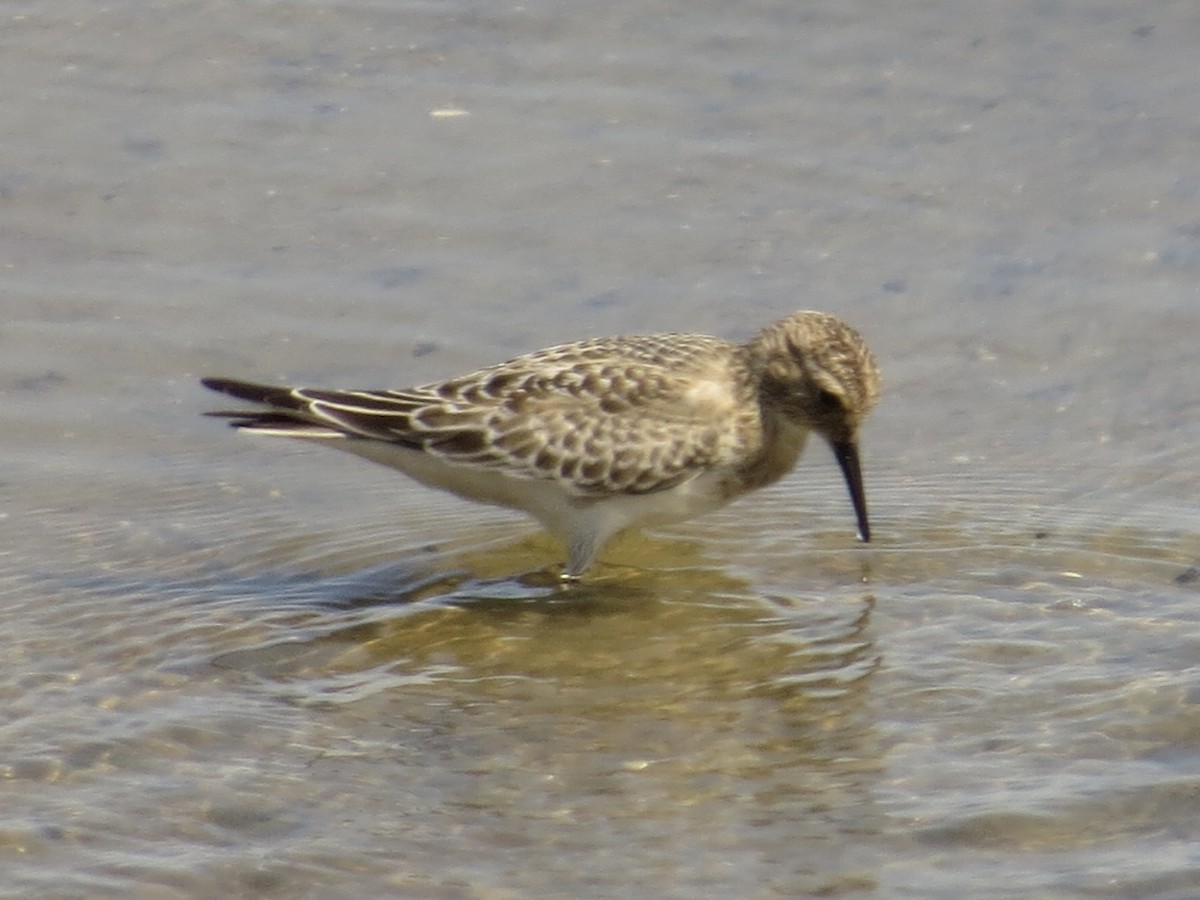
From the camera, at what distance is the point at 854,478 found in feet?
27.1

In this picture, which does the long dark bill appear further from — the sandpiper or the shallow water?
the shallow water

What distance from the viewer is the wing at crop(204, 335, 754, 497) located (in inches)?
327

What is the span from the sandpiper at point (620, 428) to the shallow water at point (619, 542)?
26cm

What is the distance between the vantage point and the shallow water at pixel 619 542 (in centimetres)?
612

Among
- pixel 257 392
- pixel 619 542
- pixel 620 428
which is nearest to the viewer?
pixel 257 392

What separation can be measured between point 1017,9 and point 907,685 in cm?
630

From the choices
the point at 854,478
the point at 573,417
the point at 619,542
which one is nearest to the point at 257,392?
the point at 573,417

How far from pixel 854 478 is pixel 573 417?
3.80 ft

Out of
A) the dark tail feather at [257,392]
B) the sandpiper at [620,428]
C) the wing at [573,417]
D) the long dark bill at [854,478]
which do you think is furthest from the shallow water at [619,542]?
the dark tail feather at [257,392]

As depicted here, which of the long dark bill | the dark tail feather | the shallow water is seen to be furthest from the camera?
the long dark bill

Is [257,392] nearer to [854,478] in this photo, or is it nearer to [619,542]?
[619,542]

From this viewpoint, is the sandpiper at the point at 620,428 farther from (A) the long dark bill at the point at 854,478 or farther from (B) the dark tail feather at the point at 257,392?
Answer: (B) the dark tail feather at the point at 257,392

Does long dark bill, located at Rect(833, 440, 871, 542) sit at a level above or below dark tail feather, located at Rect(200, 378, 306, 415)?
below

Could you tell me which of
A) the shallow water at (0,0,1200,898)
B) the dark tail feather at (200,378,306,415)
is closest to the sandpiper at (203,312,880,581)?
the dark tail feather at (200,378,306,415)
